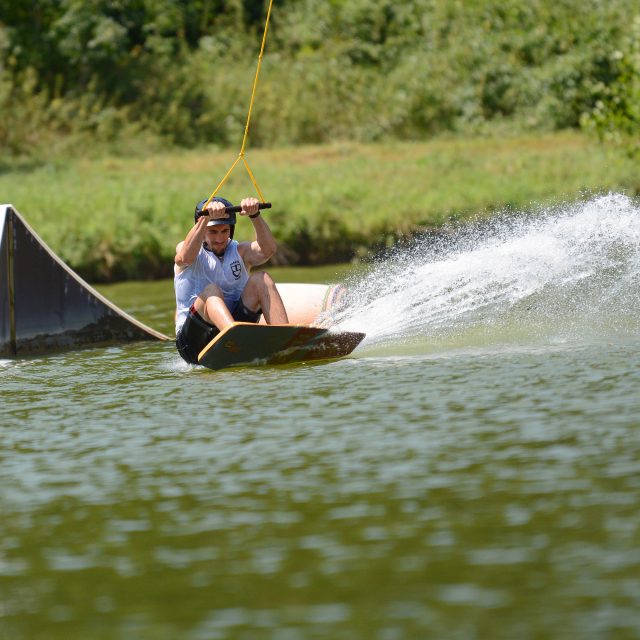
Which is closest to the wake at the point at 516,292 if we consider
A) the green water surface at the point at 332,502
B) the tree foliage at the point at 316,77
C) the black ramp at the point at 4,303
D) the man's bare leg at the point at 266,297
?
the man's bare leg at the point at 266,297

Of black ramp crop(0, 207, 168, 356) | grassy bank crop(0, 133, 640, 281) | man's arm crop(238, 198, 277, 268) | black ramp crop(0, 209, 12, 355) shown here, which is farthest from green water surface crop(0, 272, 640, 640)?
grassy bank crop(0, 133, 640, 281)

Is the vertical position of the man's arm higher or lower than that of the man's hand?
lower

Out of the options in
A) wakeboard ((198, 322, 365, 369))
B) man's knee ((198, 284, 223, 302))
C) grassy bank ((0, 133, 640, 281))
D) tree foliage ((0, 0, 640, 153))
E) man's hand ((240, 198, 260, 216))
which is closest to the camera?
man's hand ((240, 198, 260, 216))

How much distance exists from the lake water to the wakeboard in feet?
0.35

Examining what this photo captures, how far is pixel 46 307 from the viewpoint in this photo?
1035cm

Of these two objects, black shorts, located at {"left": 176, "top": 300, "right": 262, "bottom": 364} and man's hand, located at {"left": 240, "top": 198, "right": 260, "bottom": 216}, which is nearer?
man's hand, located at {"left": 240, "top": 198, "right": 260, "bottom": 216}

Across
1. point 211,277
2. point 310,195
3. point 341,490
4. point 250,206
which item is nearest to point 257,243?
point 211,277

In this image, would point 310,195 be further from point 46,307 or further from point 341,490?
point 341,490

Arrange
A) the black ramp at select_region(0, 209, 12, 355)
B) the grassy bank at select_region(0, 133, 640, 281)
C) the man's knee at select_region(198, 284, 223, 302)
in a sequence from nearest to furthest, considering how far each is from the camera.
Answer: the man's knee at select_region(198, 284, 223, 302) → the black ramp at select_region(0, 209, 12, 355) → the grassy bank at select_region(0, 133, 640, 281)

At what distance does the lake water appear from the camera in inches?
161

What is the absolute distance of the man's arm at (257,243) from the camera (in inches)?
322

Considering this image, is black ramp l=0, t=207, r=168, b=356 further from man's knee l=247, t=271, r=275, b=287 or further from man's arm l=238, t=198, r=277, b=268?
man's knee l=247, t=271, r=275, b=287

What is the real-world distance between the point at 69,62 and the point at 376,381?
61.0 ft

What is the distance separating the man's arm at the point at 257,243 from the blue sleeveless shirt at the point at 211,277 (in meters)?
0.07
